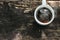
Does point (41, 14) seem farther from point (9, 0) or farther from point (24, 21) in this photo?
point (9, 0)

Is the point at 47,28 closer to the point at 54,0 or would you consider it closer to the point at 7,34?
the point at 54,0

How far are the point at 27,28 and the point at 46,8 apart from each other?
43cm

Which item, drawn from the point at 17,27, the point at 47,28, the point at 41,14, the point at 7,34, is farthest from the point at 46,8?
the point at 7,34

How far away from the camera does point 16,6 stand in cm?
251

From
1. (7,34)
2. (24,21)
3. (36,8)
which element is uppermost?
(36,8)

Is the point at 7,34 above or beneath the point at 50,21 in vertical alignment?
beneath

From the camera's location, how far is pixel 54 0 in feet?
8.28

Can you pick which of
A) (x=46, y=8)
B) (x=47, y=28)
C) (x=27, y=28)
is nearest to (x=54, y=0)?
(x=46, y=8)

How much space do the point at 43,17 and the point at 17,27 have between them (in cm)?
43

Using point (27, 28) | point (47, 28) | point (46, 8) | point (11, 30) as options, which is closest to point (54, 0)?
point (46, 8)

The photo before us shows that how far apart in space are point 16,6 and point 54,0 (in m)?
0.60

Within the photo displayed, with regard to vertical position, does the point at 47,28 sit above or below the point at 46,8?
below

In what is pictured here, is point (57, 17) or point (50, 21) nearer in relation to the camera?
point (50, 21)

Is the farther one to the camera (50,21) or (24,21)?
(24,21)
